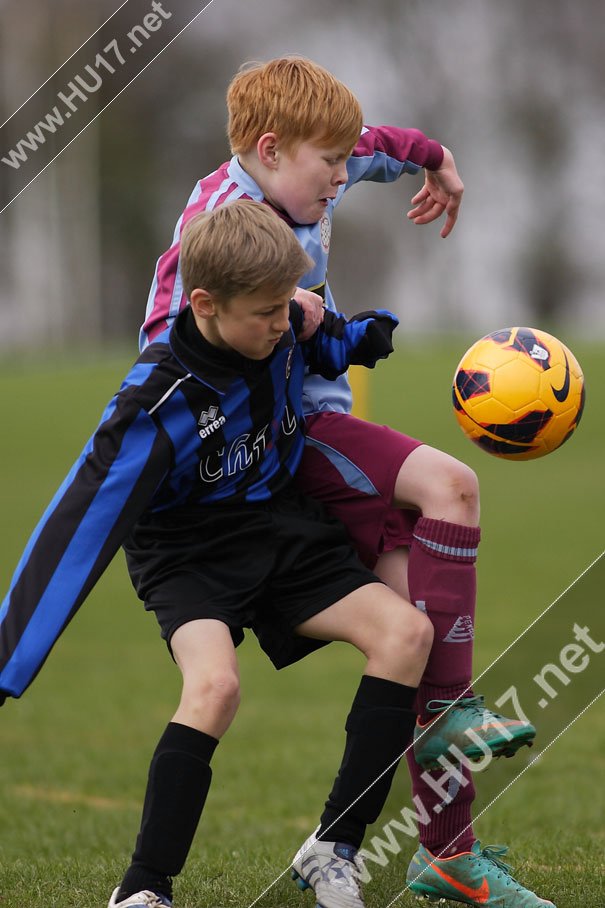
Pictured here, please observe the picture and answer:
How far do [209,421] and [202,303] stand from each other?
288 millimetres

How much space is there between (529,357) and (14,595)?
1.49m

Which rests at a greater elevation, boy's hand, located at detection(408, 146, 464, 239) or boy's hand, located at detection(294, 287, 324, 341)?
boy's hand, located at detection(408, 146, 464, 239)

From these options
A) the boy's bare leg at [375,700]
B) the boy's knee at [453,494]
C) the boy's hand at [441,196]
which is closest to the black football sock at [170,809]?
the boy's bare leg at [375,700]

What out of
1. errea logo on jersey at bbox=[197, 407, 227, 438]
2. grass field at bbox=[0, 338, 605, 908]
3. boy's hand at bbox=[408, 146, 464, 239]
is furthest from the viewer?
boy's hand at bbox=[408, 146, 464, 239]

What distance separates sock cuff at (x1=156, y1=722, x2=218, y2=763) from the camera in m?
3.21

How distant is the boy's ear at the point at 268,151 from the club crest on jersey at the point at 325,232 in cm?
23

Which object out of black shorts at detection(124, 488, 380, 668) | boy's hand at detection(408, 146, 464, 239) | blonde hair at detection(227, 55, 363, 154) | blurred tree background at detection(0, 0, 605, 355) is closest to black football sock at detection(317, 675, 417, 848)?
black shorts at detection(124, 488, 380, 668)

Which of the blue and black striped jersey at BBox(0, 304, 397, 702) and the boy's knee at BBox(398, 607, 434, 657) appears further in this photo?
the boy's knee at BBox(398, 607, 434, 657)

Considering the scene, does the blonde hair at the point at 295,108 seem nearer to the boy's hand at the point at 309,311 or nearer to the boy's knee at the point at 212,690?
the boy's hand at the point at 309,311

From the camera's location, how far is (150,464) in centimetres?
320

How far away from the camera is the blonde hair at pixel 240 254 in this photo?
10.4 feet

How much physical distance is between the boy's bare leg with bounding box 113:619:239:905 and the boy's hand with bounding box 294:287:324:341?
33.3 inches

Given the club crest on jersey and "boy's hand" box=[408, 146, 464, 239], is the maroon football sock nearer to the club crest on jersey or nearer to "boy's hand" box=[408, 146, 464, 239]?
the club crest on jersey

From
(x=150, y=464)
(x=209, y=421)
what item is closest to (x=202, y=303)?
(x=209, y=421)
